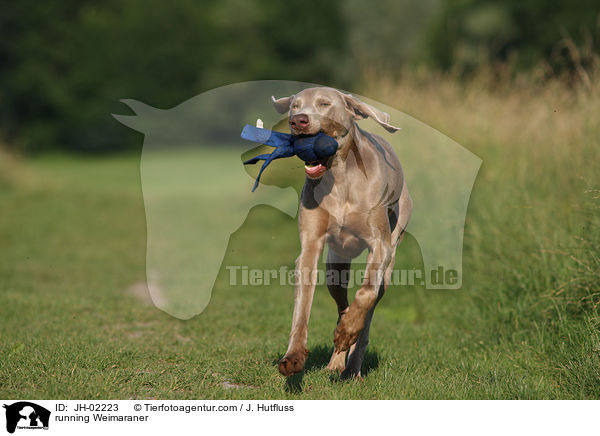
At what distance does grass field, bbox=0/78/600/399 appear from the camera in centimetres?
457

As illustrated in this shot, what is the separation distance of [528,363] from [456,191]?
3288 mm

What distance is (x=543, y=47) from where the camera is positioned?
24.1 meters

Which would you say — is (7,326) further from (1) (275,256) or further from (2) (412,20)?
(2) (412,20)

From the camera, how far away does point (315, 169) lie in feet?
12.5

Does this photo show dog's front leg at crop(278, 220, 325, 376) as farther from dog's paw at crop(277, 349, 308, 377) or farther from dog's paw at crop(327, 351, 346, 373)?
dog's paw at crop(327, 351, 346, 373)

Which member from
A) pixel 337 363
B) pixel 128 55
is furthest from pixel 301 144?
pixel 128 55

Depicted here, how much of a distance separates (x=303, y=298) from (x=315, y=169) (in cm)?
82

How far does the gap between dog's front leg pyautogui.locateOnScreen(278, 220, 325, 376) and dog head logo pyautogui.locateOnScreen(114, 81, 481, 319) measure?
0.82 m

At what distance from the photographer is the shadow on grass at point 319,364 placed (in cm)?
444

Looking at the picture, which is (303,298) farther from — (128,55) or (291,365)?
(128,55)

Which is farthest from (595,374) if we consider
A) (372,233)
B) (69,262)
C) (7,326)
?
(69,262)

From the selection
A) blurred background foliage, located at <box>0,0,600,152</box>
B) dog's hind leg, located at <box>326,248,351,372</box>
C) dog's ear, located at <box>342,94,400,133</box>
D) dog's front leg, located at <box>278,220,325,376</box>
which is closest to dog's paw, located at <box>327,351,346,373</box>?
dog's hind leg, located at <box>326,248,351,372</box>
